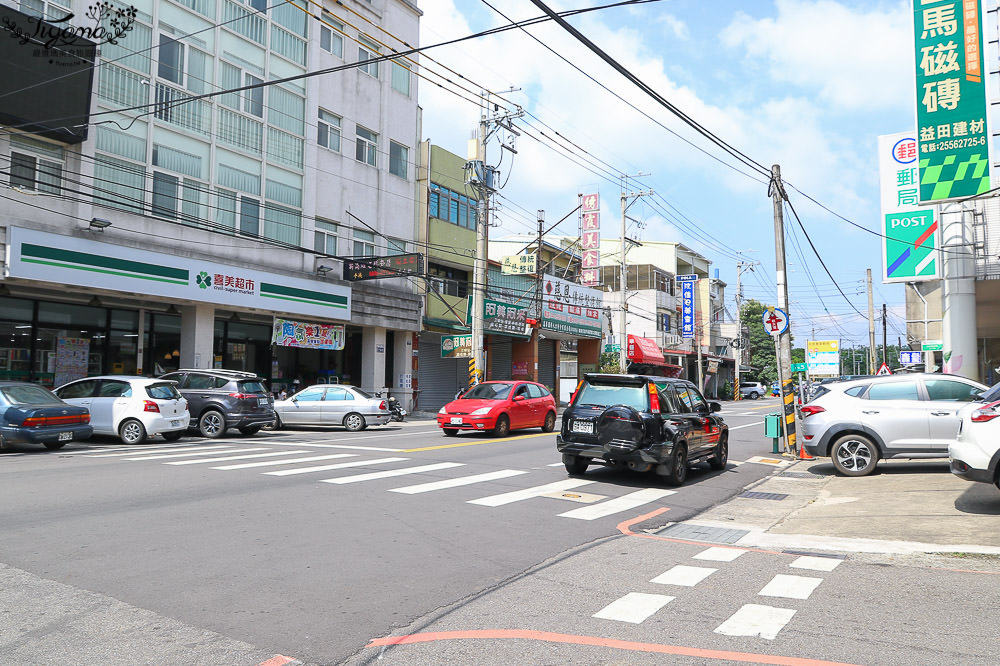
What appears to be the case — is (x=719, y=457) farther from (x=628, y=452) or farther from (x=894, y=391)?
(x=628, y=452)

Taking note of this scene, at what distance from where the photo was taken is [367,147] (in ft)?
102

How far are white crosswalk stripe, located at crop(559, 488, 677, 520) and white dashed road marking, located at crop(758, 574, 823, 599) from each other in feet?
10.2

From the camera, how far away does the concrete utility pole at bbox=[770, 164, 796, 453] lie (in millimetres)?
17188

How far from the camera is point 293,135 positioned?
2759cm

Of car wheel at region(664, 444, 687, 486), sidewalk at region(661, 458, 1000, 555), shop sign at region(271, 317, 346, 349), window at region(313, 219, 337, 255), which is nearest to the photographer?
sidewalk at region(661, 458, 1000, 555)

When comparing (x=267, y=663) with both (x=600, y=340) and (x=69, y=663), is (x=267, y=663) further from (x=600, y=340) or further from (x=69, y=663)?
(x=600, y=340)

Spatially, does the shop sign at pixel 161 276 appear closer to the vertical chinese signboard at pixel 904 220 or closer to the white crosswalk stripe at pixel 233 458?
the white crosswalk stripe at pixel 233 458

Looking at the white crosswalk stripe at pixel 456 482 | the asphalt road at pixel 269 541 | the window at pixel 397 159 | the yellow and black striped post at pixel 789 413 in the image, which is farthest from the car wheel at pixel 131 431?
the window at pixel 397 159

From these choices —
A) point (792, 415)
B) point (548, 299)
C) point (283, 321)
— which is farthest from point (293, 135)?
point (792, 415)

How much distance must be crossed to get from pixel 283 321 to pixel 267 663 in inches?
911

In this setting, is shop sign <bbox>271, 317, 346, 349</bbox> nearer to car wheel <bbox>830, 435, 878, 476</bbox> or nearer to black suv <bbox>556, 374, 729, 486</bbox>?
black suv <bbox>556, 374, 729, 486</bbox>

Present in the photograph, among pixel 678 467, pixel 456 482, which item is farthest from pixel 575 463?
pixel 456 482

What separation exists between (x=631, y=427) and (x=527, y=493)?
2.02 m

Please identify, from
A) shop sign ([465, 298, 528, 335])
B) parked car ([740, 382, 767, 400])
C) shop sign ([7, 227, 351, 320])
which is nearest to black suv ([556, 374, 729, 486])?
shop sign ([7, 227, 351, 320])
